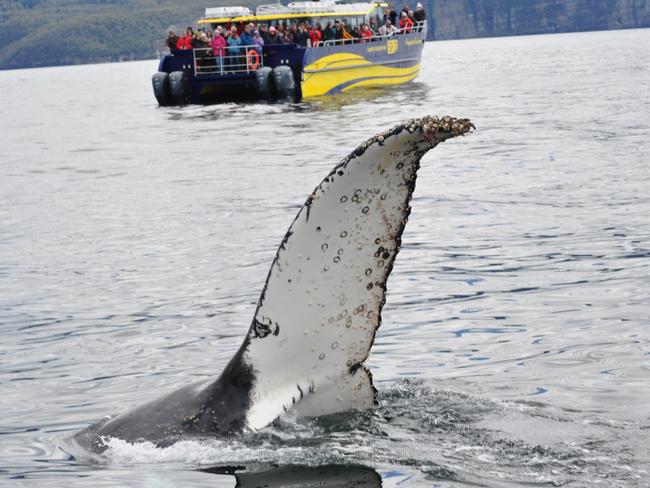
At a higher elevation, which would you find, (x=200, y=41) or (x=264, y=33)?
(x=264, y=33)

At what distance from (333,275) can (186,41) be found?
37.8 meters

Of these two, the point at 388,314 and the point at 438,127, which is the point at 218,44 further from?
the point at 438,127

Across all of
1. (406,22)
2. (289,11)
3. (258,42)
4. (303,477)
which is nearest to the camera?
(303,477)

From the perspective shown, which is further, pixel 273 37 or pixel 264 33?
pixel 264 33

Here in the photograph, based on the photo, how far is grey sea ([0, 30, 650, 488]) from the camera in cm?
523

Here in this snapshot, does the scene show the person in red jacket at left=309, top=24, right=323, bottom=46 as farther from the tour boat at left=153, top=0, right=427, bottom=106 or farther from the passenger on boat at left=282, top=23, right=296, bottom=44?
the passenger on boat at left=282, top=23, right=296, bottom=44

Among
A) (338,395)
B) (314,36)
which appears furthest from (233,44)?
(338,395)

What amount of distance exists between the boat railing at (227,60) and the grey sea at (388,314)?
16.7m

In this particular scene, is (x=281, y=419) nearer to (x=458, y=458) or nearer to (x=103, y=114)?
(x=458, y=458)

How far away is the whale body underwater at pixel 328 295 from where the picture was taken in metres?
4.49

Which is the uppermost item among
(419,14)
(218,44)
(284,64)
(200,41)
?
(419,14)

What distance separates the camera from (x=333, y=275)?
4582 mm

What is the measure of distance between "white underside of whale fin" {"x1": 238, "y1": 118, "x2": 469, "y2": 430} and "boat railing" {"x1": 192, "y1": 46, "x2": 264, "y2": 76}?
1337 inches

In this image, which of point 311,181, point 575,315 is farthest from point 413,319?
point 311,181
